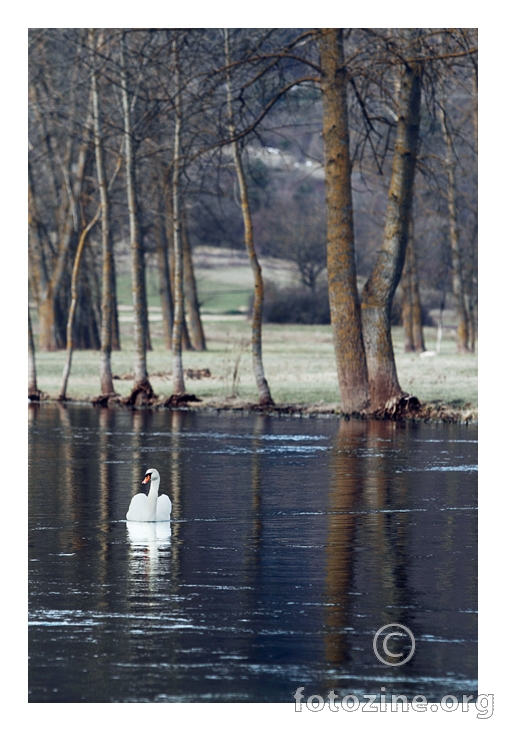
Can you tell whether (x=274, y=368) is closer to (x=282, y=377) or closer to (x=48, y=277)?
(x=282, y=377)

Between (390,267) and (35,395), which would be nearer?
(390,267)

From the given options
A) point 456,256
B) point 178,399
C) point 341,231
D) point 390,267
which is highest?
point 456,256

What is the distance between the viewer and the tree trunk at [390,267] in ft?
84.6

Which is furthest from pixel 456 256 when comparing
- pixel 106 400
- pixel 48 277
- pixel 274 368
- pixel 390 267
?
pixel 390 267

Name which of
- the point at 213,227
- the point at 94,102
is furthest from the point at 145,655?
the point at 213,227

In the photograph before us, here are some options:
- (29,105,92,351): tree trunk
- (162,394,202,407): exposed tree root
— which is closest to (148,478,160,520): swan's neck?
(162,394,202,407): exposed tree root

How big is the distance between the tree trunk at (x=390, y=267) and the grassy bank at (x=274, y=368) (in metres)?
1.83

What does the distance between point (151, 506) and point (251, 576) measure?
288 centimetres

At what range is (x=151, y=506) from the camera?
13391 millimetres

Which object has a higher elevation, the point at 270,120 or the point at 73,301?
the point at 270,120

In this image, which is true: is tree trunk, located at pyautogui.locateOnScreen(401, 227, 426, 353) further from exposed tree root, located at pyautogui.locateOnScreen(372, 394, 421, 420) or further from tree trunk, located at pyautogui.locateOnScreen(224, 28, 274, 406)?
exposed tree root, located at pyautogui.locateOnScreen(372, 394, 421, 420)

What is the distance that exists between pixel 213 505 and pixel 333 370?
26.5m

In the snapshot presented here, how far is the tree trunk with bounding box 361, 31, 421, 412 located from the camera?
25.8 metres

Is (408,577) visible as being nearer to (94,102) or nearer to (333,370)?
(94,102)
